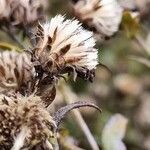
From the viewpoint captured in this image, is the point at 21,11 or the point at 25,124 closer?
the point at 25,124

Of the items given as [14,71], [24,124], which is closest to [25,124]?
[24,124]

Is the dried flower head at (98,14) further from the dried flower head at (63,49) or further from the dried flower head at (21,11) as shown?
the dried flower head at (63,49)

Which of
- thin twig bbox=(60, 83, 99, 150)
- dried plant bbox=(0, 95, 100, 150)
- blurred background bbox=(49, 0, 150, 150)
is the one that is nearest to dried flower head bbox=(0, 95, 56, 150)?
dried plant bbox=(0, 95, 100, 150)

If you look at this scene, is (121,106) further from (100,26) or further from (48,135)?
(48,135)

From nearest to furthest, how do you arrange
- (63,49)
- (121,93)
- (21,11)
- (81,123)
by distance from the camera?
(63,49), (21,11), (81,123), (121,93)

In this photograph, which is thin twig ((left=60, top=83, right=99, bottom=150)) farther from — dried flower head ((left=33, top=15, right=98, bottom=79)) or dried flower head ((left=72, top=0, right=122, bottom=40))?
dried flower head ((left=33, top=15, right=98, bottom=79))

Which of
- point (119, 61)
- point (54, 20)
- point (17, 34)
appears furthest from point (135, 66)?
point (54, 20)

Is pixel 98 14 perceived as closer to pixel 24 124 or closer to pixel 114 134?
pixel 114 134
